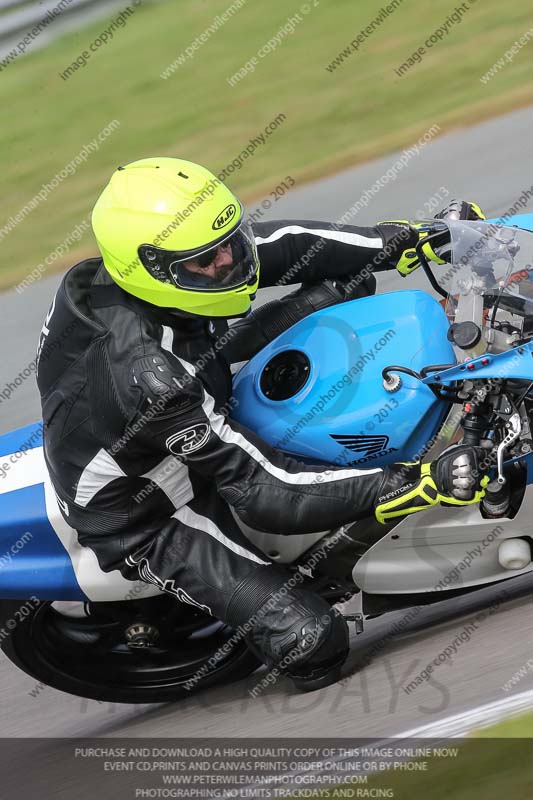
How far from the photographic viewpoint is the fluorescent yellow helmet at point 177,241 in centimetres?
322

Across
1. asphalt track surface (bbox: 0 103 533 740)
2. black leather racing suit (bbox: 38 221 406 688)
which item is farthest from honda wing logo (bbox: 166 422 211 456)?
asphalt track surface (bbox: 0 103 533 740)

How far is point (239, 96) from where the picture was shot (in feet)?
33.6

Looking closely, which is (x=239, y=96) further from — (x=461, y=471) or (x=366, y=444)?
(x=461, y=471)

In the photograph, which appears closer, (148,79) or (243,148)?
(243,148)

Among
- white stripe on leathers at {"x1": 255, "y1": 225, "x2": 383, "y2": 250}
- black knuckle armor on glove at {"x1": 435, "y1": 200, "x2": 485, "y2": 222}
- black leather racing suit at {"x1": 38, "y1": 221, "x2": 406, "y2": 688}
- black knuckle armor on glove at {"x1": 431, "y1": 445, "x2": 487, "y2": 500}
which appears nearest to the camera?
black knuckle armor on glove at {"x1": 431, "y1": 445, "x2": 487, "y2": 500}

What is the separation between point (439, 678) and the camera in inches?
137

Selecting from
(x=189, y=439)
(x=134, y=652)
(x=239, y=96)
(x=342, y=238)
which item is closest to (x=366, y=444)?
(x=189, y=439)

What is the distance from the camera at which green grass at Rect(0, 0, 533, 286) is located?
28.6 ft

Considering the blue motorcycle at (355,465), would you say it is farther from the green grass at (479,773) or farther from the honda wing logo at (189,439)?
the green grass at (479,773)

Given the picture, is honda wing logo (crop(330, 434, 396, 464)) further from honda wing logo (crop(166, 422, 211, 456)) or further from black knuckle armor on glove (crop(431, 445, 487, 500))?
honda wing logo (crop(166, 422, 211, 456))

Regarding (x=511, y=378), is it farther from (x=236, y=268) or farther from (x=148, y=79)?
(x=148, y=79)

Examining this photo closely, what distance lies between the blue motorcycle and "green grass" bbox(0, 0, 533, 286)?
15.1 ft

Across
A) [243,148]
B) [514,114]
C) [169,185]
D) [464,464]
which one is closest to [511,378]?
[464,464]

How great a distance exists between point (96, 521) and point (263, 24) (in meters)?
9.03
